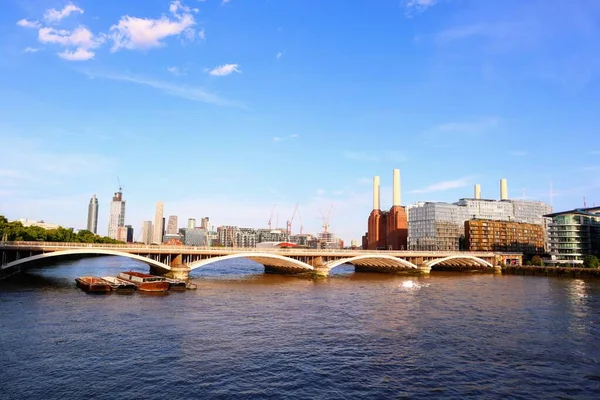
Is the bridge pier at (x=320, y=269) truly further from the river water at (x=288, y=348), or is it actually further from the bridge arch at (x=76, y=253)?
the river water at (x=288, y=348)

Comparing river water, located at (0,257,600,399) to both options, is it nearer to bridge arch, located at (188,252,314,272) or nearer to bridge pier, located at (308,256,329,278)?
bridge arch, located at (188,252,314,272)

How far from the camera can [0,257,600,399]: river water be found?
3262cm

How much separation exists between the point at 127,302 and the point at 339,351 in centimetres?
3984

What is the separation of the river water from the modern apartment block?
317 ft

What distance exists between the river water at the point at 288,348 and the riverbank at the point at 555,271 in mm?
74021

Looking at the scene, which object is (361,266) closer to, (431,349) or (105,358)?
(431,349)

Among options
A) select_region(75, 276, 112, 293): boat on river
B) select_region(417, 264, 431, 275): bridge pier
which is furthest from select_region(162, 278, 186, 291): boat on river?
select_region(417, 264, 431, 275): bridge pier

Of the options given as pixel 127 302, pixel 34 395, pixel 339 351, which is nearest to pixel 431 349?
pixel 339 351

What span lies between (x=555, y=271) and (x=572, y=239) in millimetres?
21102

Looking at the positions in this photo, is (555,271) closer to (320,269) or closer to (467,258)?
(467,258)

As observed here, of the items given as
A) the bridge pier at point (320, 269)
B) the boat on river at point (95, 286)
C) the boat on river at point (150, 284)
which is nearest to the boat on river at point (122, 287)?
the boat on river at point (150, 284)

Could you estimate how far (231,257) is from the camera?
103062 mm

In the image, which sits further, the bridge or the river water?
the bridge

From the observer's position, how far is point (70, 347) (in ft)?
135
